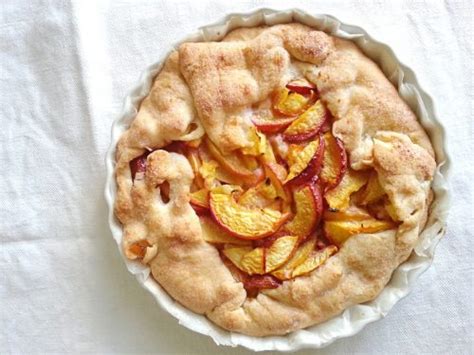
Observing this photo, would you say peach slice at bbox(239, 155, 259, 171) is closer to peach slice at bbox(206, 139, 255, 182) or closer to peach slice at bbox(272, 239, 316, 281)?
peach slice at bbox(206, 139, 255, 182)

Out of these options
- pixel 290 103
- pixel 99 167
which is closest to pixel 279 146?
pixel 290 103

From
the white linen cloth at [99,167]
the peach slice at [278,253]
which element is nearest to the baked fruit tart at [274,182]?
the peach slice at [278,253]

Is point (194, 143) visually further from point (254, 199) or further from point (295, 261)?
point (295, 261)

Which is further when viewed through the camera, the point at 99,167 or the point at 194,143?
the point at 99,167

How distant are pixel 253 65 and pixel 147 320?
1.14 meters

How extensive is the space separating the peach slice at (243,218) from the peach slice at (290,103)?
369mm

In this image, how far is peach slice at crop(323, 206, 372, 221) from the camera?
8.13 feet

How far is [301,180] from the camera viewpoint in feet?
8.13

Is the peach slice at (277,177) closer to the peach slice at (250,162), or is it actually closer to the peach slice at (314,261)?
the peach slice at (250,162)

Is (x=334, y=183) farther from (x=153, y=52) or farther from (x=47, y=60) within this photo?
(x=47, y=60)

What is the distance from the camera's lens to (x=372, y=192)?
8.21ft

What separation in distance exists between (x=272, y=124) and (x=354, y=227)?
477 mm

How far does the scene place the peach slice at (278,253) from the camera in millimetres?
2469

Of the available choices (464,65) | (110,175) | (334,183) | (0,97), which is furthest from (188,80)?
(464,65)
